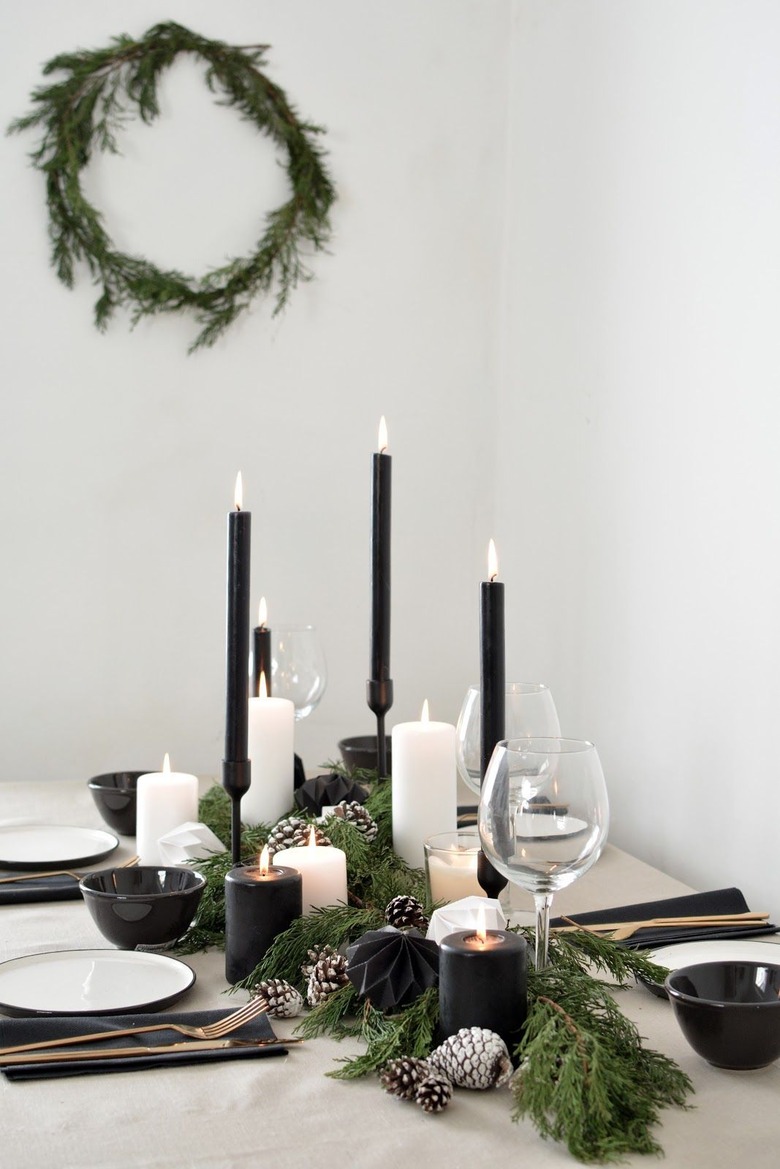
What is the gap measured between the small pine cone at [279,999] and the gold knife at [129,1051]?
0.04m

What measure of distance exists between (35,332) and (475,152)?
2.81ft

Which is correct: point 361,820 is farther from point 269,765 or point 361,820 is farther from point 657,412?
point 657,412

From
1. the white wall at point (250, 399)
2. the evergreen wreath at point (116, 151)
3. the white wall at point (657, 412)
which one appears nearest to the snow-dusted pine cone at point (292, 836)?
the white wall at point (657, 412)

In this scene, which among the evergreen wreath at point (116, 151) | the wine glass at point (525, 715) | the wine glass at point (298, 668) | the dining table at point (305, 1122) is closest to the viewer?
the dining table at point (305, 1122)

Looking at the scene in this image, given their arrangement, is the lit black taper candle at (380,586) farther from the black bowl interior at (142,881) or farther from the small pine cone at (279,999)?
the small pine cone at (279,999)

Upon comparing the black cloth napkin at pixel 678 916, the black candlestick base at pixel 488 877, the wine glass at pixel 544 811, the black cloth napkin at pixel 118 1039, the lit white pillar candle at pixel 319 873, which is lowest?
the black cloth napkin at pixel 118 1039

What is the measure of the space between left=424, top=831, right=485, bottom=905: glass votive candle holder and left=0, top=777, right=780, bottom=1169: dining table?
0.18m

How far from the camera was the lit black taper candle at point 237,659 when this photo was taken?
0.88 meters

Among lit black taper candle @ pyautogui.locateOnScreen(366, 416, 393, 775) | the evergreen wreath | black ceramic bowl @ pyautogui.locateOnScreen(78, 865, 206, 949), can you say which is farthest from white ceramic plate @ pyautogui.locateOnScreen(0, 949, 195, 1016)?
the evergreen wreath

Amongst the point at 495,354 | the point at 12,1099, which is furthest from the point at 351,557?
the point at 12,1099

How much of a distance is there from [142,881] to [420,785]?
0.25 metres

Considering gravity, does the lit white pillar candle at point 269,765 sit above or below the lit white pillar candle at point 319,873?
above

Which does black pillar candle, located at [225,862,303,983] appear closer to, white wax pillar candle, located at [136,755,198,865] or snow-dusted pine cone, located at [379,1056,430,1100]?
snow-dusted pine cone, located at [379,1056,430,1100]

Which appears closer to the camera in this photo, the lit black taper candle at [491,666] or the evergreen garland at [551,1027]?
the evergreen garland at [551,1027]
